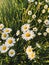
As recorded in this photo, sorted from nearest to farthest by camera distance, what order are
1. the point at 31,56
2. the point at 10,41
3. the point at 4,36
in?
the point at 31,56 → the point at 10,41 → the point at 4,36

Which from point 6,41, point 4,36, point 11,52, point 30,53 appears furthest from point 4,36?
point 30,53

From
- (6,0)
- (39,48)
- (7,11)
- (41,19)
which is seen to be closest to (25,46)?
(39,48)

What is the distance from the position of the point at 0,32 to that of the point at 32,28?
48 cm

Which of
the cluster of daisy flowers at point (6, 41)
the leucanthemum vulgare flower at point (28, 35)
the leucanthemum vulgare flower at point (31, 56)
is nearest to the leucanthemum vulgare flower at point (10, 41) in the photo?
the cluster of daisy flowers at point (6, 41)

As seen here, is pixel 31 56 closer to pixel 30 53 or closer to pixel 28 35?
pixel 30 53

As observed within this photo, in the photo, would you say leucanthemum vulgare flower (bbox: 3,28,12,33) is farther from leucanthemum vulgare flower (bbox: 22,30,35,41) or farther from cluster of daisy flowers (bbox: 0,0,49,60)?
leucanthemum vulgare flower (bbox: 22,30,35,41)

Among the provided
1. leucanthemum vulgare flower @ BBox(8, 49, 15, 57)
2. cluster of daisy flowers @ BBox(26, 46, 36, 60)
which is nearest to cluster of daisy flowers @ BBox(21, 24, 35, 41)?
cluster of daisy flowers @ BBox(26, 46, 36, 60)

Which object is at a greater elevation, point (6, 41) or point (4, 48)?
point (6, 41)

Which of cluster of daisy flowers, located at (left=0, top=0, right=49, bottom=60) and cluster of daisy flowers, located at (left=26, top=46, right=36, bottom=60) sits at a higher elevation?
cluster of daisy flowers, located at (left=0, top=0, right=49, bottom=60)

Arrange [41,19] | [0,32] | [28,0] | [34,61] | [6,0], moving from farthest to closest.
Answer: [6,0] < [28,0] < [41,19] < [0,32] < [34,61]

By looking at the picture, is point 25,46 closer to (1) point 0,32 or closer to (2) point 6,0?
(1) point 0,32

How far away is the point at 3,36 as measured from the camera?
3.22 m

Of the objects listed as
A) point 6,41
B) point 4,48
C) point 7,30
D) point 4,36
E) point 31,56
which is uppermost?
point 7,30

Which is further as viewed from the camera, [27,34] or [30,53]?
[27,34]
